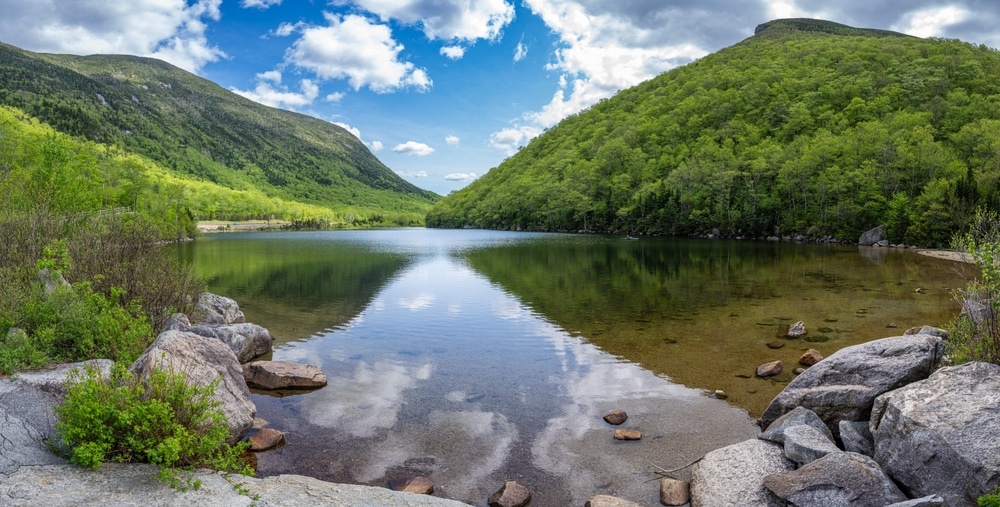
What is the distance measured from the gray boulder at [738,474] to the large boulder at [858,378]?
222 cm

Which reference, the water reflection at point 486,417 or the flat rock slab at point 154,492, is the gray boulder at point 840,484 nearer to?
the water reflection at point 486,417

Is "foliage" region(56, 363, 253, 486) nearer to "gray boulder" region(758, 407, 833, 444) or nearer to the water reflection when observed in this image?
the water reflection

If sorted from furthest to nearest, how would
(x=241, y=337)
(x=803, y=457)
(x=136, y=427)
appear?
(x=241, y=337) → (x=803, y=457) → (x=136, y=427)

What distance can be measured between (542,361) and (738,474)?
9.63 meters

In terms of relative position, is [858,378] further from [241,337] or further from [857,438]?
[241,337]

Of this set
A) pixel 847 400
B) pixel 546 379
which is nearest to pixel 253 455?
pixel 546 379

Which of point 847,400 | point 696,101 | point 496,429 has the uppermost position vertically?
point 696,101

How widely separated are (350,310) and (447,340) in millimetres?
9087

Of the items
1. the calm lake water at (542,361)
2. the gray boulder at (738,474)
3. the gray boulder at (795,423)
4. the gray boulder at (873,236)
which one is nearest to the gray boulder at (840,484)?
the gray boulder at (738,474)

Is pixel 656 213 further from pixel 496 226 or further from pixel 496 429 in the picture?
pixel 496 429

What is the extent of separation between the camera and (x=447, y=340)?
71.6ft

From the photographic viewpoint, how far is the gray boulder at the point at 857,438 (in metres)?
9.45

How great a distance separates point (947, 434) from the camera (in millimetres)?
7941

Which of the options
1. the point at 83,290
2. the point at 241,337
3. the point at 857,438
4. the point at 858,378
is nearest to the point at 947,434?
the point at 857,438
